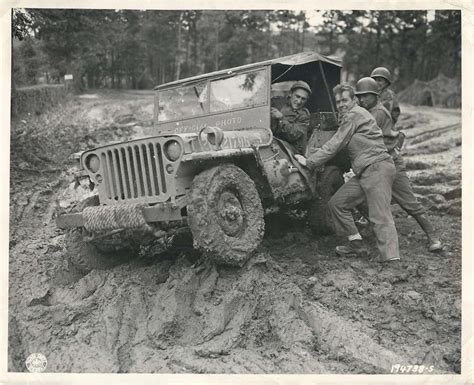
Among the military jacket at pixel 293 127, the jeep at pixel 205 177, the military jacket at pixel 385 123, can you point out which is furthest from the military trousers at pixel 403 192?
the military jacket at pixel 293 127

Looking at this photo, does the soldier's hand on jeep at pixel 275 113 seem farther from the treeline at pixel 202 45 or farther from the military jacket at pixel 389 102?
the treeline at pixel 202 45

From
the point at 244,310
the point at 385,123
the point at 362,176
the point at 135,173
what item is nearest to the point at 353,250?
the point at 362,176

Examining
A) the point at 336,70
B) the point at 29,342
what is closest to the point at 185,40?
the point at 336,70

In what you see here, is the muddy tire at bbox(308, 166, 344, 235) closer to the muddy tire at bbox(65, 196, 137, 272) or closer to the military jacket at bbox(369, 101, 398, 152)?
the military jacket at bbox(369, 101, 398, 152)

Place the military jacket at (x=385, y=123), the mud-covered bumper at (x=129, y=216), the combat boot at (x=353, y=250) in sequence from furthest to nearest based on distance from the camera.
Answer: the military jacket at (x=385, y=123) → the combat boot at (x=353, y=250) → the mud-covered bumper at (x=129, y=216)

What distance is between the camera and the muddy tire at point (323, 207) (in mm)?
6004

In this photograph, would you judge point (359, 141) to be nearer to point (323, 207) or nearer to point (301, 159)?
point (301, 159)

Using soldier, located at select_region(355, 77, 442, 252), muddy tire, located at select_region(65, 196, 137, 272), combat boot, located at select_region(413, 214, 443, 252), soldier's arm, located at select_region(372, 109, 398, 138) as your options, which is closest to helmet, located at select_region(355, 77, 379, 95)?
soldier, located at select_region(355, 77, 442, 252)

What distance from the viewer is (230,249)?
4273mm

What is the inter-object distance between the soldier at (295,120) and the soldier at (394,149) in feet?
2.14

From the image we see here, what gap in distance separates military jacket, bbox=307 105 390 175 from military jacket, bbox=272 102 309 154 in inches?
24.3

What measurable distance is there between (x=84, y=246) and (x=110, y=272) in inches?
14.0

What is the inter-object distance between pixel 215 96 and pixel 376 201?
2.03 meters
